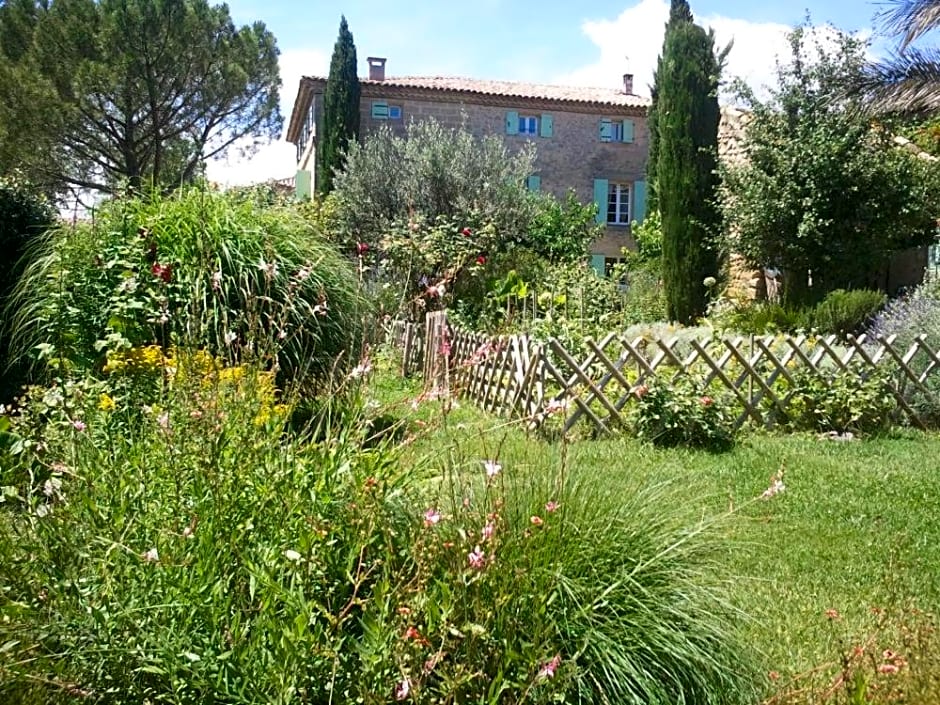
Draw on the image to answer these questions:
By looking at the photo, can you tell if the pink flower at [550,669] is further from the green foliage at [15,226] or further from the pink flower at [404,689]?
the green foliage at [15,226]

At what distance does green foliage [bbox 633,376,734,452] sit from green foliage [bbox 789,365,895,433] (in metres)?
1.02

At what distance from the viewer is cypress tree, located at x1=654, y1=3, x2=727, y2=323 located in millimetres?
16234

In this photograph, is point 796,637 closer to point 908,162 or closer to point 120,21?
point 908,162

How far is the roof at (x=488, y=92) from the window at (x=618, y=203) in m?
2.41

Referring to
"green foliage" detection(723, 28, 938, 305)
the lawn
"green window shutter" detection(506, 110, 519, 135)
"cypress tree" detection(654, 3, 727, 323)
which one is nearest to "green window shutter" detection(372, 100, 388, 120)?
"green window shutter" detection(506, 110, 519, 135)

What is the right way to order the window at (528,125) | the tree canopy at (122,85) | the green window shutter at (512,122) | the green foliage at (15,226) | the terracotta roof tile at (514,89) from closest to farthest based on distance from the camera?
the green foliage at (15,226), the tree canopy at (122,85), the terracotta roof tile at (514,89), the green window shutter at (512,122), the window at (528,125)

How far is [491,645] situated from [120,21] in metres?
24.8

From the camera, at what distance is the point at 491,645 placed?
2.18 metres

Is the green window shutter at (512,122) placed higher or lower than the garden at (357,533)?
higher

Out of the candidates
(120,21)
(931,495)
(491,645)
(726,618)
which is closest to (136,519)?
(491,645)

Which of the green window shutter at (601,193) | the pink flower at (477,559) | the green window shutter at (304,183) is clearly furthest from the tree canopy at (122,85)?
the pink flower at (477,559)

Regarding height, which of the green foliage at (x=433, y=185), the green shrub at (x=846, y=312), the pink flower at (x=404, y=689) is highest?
the green foliage at (x=433, y=185)

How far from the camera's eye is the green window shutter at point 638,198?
28750 millimetres

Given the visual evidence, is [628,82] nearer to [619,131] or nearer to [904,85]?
[619,131]
